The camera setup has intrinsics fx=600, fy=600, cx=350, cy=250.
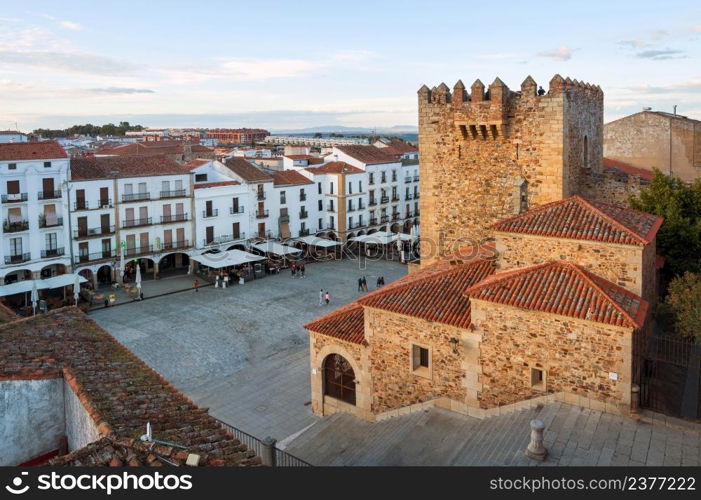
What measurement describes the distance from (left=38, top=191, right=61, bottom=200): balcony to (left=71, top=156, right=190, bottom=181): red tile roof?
4.82 ft

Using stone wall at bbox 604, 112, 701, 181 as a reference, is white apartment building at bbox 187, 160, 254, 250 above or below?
below

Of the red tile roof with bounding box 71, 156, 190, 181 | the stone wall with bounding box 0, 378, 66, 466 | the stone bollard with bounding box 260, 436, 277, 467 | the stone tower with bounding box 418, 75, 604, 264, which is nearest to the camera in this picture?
the stone wall with bounding box 0, 378, 66, 466

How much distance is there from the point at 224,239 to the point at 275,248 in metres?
3.81

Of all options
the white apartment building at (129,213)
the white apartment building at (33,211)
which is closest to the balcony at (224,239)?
the white apartment building at (129,213)

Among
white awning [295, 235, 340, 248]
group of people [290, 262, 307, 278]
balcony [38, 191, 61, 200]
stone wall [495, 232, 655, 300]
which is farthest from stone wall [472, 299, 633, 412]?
white awning [295, 235, 340, 248]

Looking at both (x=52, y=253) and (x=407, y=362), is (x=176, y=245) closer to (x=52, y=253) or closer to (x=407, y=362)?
(x=52, y=253)

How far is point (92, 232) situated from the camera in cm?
3669

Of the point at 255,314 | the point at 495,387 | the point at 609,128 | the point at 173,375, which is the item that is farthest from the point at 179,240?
the point at 495,387

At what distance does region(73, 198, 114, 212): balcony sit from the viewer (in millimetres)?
35931

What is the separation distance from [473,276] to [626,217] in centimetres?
406

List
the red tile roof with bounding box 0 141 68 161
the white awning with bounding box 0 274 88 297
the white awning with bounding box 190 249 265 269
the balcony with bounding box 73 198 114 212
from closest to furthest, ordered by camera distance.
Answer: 1. the white awning with bounding box 0 274 88 297
2. the red tile roof with bounding box 0 141 68 161
3. the balcony with bounding box 73 198 114 212
4. the white awning with bounding box 190 249 265 269

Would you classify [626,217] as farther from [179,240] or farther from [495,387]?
[179,240]

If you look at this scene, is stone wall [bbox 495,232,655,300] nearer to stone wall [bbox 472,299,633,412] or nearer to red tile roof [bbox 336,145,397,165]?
stone wall [bbox 472,299,633,412]

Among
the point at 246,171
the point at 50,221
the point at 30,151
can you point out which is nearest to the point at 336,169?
the point at 246,171
